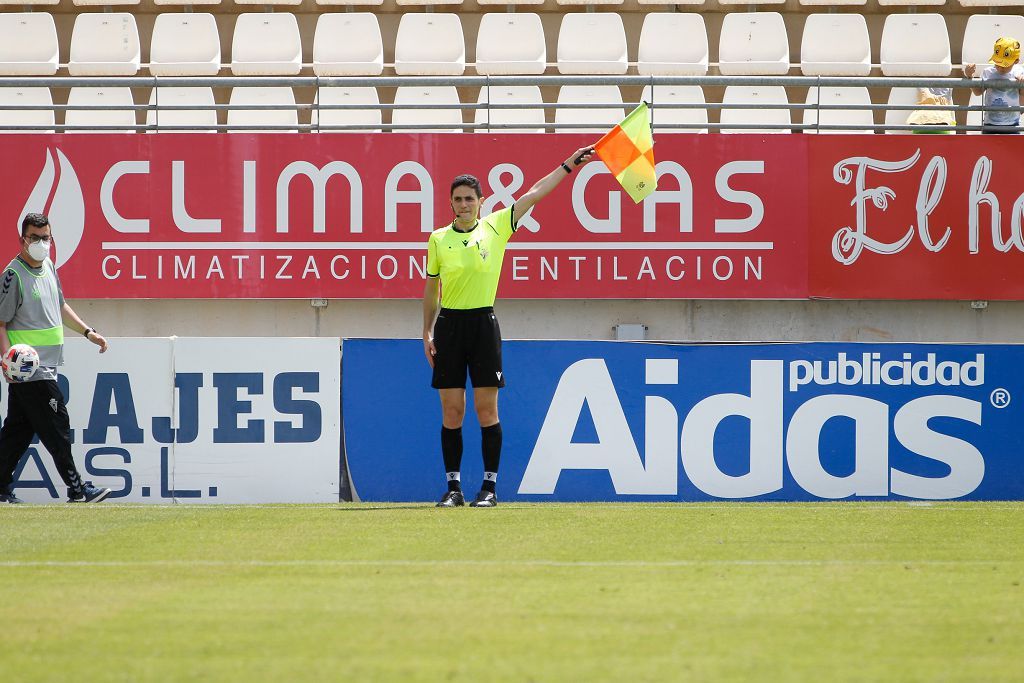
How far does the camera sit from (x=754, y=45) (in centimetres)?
1481

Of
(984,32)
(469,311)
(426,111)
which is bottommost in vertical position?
(469,311)

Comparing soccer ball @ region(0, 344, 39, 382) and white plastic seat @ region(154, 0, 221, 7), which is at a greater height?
white plastic seat @ region(154, 0, 221, 7)

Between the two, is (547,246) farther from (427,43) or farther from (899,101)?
(899,101)

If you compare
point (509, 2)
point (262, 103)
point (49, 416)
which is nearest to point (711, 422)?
point (49, 416)

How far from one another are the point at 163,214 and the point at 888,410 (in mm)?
5865

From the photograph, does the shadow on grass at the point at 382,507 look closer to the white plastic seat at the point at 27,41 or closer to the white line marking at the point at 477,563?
the white line marking at the point at 477,563

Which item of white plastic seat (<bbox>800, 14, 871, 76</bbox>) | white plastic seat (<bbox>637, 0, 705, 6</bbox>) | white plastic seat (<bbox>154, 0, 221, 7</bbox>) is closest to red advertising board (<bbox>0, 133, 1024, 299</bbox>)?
white plastic seat (<bbox>800, 14, 871, 76</bbox>)

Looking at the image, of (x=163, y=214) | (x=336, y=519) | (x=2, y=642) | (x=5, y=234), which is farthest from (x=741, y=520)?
(x=5, y=234)

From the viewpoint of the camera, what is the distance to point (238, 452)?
943cm

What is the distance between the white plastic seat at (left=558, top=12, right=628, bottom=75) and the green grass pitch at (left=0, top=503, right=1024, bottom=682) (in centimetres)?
734

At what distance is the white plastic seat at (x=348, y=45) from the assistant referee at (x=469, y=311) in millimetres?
6562

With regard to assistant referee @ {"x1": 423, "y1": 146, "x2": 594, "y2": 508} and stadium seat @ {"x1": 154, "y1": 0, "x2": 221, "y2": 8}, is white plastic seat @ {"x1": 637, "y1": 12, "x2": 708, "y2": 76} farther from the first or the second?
assistant referee @ {"x1": 423, "y1": 146, "x2": 594, "y2": 508}

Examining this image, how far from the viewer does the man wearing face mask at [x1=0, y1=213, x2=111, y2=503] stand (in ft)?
29.2

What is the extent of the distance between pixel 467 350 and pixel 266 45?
762 cm
